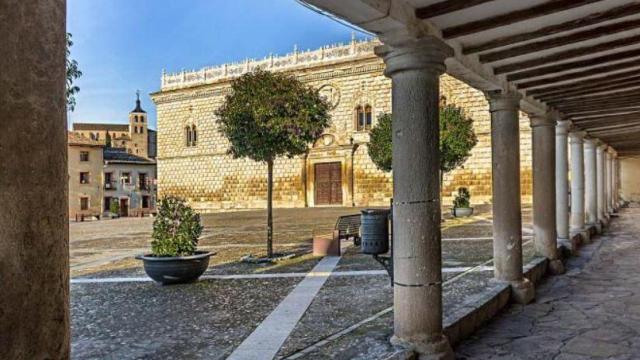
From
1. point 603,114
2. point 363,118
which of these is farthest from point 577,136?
point 363,118

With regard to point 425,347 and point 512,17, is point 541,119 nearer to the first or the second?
point 512,17

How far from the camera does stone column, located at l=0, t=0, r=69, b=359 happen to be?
1271mm

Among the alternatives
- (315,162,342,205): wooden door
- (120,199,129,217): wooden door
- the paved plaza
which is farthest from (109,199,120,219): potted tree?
the paved plaza

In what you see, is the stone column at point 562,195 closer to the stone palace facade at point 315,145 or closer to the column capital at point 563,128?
the column capital at point 563,128

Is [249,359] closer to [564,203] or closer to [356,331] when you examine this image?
[356,331]

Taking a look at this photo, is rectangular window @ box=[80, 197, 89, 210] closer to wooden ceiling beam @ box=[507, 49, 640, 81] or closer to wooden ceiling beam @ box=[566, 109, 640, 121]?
wooden ceiling beam @ box=[566, 109, 640, 121]

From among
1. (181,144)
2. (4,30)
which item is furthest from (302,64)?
(4,30)

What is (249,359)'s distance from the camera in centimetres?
356

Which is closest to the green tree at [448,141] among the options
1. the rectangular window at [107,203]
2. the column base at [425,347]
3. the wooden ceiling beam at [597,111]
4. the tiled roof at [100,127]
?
the wooden ceiling beam at [597,111]

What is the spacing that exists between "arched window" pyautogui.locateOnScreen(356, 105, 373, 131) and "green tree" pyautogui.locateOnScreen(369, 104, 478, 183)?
1094cm

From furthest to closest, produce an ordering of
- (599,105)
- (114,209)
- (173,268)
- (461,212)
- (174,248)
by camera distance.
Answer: (114,209) < (461,212) < (599,105) < (174,248) < (173,268)

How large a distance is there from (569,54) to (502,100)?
3.24 feet

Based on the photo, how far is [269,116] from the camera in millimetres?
8992

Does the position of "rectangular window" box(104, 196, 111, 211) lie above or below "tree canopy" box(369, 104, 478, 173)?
below
